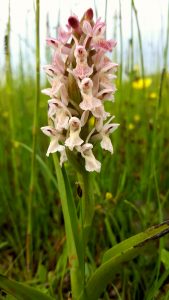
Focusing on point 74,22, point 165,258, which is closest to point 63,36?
point 74,22

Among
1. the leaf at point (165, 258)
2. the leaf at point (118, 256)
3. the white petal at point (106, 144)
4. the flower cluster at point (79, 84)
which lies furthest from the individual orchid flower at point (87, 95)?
the leaf at point (165, 258)

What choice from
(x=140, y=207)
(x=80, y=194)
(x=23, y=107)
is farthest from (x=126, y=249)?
(x=23, y=107)

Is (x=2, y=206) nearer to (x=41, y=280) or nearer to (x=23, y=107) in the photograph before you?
(x=41, y=280)

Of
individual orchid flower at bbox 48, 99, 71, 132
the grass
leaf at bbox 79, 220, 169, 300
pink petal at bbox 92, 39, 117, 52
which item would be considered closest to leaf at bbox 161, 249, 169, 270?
the grass

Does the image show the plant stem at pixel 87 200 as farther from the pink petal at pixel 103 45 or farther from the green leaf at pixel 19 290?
the pink petal at pixel 103 45

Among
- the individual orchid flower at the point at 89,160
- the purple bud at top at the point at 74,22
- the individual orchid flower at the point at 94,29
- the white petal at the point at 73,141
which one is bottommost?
the individual orchid flower at the point at 89,160

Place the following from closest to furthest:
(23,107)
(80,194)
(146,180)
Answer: (80,194)
(146,180)
(23,107)
